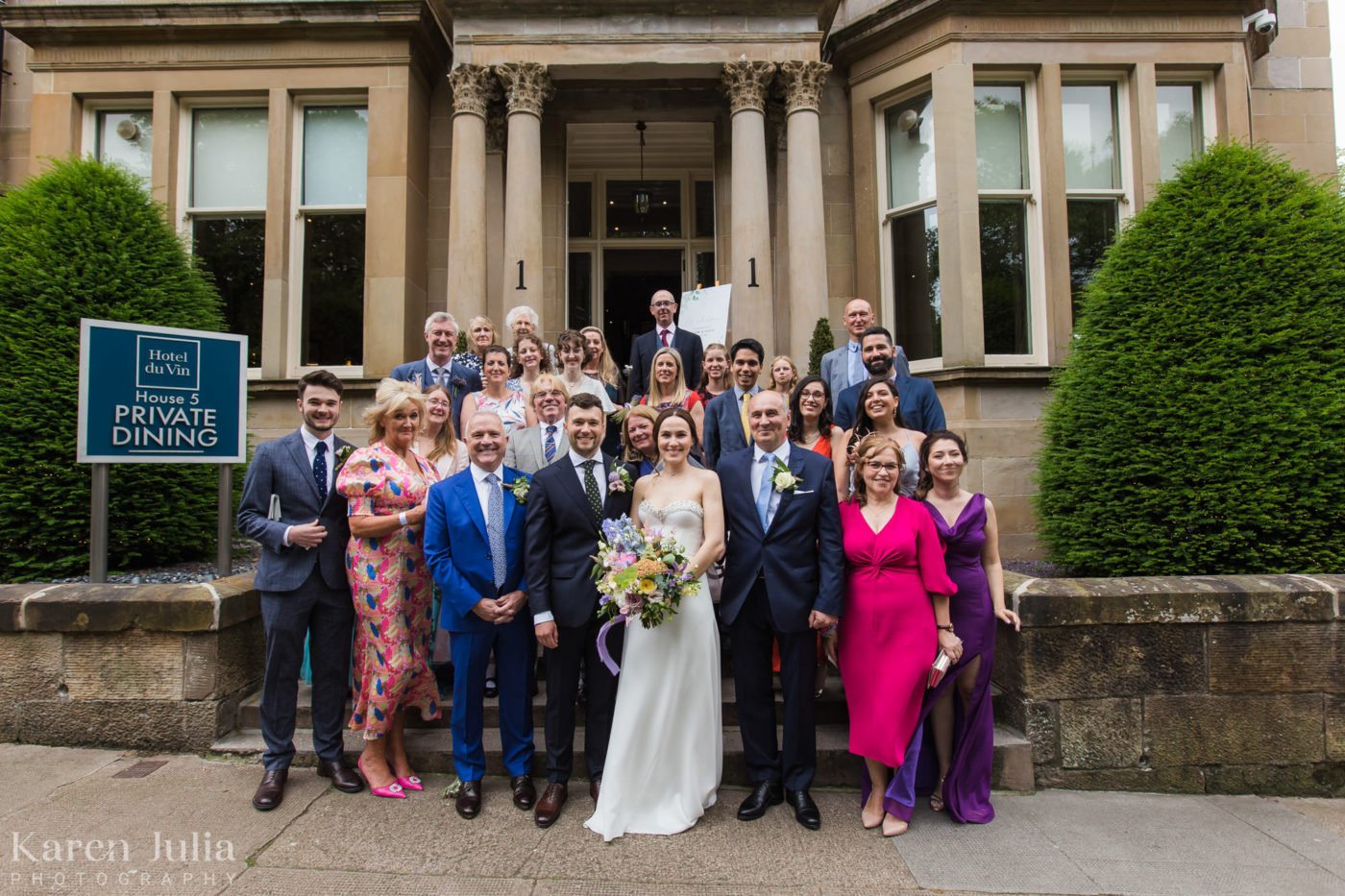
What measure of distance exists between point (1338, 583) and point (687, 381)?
4.87 meters

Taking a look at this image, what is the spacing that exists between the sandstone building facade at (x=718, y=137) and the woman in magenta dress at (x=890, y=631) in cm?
542

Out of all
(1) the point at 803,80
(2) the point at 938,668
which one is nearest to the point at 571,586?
(2) the point at 938,668

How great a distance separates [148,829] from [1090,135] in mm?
11931

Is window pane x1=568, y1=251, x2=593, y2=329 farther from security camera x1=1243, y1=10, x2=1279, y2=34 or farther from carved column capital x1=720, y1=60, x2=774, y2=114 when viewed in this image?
security camera x1=1243, y1=10, x2=1279, y2=34

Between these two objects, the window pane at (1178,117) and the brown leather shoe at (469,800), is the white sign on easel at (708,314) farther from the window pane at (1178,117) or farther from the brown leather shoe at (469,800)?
the window pane at (1178,117)

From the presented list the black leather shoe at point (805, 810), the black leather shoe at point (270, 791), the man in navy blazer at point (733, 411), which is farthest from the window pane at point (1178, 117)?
the black leather shoe at point (270, 791)

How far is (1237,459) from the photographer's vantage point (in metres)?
4.64

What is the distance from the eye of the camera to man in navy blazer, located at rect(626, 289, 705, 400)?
6754 millimetres

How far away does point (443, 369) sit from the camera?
5.96m

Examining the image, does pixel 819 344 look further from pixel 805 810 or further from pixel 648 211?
pixel 805 810

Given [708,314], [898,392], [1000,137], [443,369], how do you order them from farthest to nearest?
[1000,137]
[708,314]
[443,369]
[898,392]

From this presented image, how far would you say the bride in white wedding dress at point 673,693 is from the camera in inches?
147

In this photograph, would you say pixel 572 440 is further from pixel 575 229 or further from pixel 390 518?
pixel 575 229

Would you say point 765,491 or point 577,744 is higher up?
point 765,491
